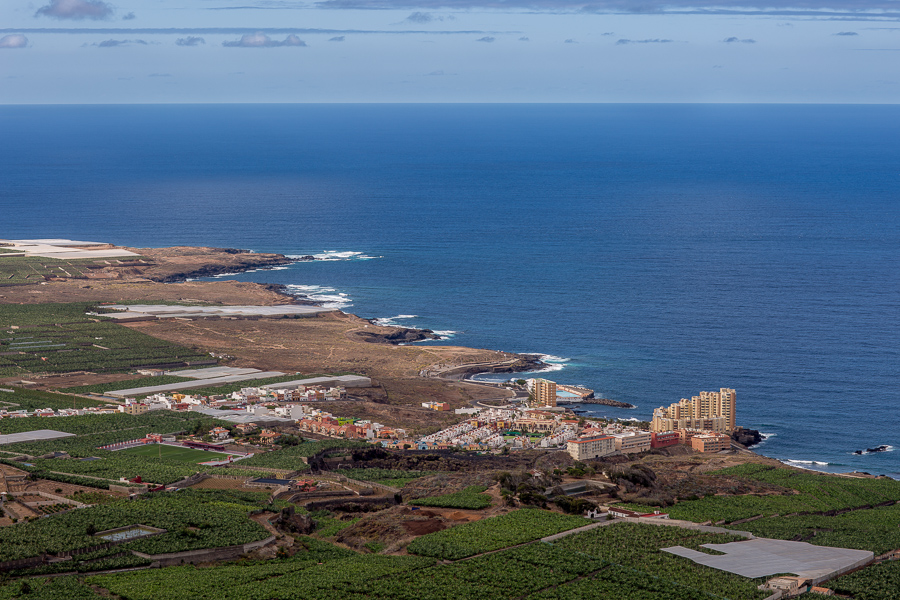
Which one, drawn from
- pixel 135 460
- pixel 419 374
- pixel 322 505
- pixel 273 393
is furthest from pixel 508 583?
pixel 419 374

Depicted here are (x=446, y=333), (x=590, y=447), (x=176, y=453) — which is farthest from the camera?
(x=446, y=333)

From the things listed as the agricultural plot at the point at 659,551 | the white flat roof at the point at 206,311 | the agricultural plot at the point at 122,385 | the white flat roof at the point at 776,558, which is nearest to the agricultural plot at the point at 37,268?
the white flat roof at the point at 206,311

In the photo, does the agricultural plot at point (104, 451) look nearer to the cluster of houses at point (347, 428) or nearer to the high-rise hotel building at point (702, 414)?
the cluster of houses at point (347, 428)

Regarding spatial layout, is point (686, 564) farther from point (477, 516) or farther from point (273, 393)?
point (273, 393)

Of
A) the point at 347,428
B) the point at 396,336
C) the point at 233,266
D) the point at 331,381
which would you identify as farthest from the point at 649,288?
the point at 347,428

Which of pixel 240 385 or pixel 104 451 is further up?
pixel 240 385

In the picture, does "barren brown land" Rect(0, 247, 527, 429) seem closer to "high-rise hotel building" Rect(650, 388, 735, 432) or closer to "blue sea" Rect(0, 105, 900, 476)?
"blue sea" Rect(0, 105, 900, 476)

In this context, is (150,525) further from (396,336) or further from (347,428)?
(396,336)
